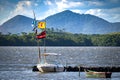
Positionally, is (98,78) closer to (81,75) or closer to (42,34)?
(81,75)

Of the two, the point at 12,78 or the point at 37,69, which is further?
the point at 37,69

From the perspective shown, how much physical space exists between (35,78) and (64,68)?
19.6 meters

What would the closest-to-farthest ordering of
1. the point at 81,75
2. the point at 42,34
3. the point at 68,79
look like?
the point at 68,79 → the point at 81,75 → the point at 42,34

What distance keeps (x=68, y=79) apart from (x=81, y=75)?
34.0 feet

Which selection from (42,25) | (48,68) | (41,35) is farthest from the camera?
(41,35)

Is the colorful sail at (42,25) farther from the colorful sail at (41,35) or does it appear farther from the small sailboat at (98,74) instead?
the small sailboat at (98,74)

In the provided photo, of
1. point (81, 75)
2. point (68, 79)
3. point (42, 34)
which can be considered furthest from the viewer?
point (42, 34)

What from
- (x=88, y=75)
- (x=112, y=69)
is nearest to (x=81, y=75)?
(x=88, y=75)

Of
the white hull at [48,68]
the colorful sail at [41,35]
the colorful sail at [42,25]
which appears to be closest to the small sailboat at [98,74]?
the white hull at [48,68]

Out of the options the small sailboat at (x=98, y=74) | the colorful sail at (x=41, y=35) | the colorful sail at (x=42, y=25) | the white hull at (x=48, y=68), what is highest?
the colorful sail at (x=42, y=25)

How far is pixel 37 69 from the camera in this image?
120 m

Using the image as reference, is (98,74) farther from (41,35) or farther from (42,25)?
(42,25)

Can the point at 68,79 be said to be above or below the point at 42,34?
below

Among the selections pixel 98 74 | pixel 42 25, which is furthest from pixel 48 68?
pixel 98 74
